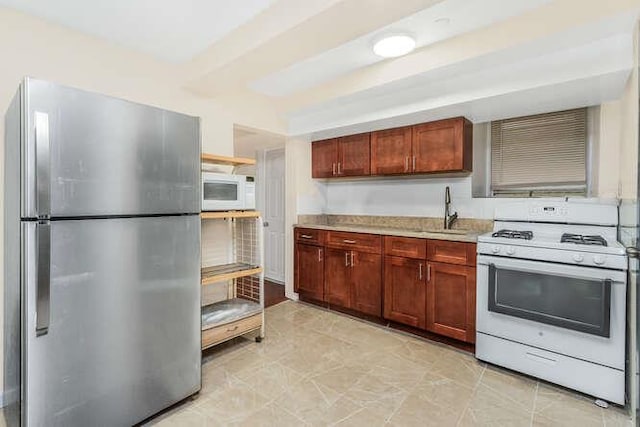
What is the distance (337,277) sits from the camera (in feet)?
11.2

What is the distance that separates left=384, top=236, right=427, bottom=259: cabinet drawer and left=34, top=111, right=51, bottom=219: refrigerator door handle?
252 cm

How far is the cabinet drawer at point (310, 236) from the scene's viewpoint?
11.8ft

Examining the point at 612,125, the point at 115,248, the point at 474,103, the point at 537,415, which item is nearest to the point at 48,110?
the point at 115,248

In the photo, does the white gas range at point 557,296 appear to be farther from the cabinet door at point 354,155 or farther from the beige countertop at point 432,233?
the cabinet door at point 354,155

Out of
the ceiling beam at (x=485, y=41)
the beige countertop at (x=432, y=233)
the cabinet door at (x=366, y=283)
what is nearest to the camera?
the ceiling beam at (x=485, y=41)

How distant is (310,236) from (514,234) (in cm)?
209

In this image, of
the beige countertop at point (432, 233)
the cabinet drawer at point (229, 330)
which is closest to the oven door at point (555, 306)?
the beige countertop at point (432, 233)

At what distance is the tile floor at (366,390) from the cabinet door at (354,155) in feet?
5.92

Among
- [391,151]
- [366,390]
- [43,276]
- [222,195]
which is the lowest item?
[366,390]

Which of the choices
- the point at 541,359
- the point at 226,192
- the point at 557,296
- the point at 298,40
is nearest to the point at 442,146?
the point at 557,296

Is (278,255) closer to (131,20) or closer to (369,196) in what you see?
(369,196)

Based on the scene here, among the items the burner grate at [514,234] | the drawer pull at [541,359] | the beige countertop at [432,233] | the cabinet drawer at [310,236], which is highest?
the burner grate at [514,234]

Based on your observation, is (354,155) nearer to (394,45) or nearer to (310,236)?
(310,236)

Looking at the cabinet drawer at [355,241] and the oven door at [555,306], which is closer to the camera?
the oven door at [555,306]
